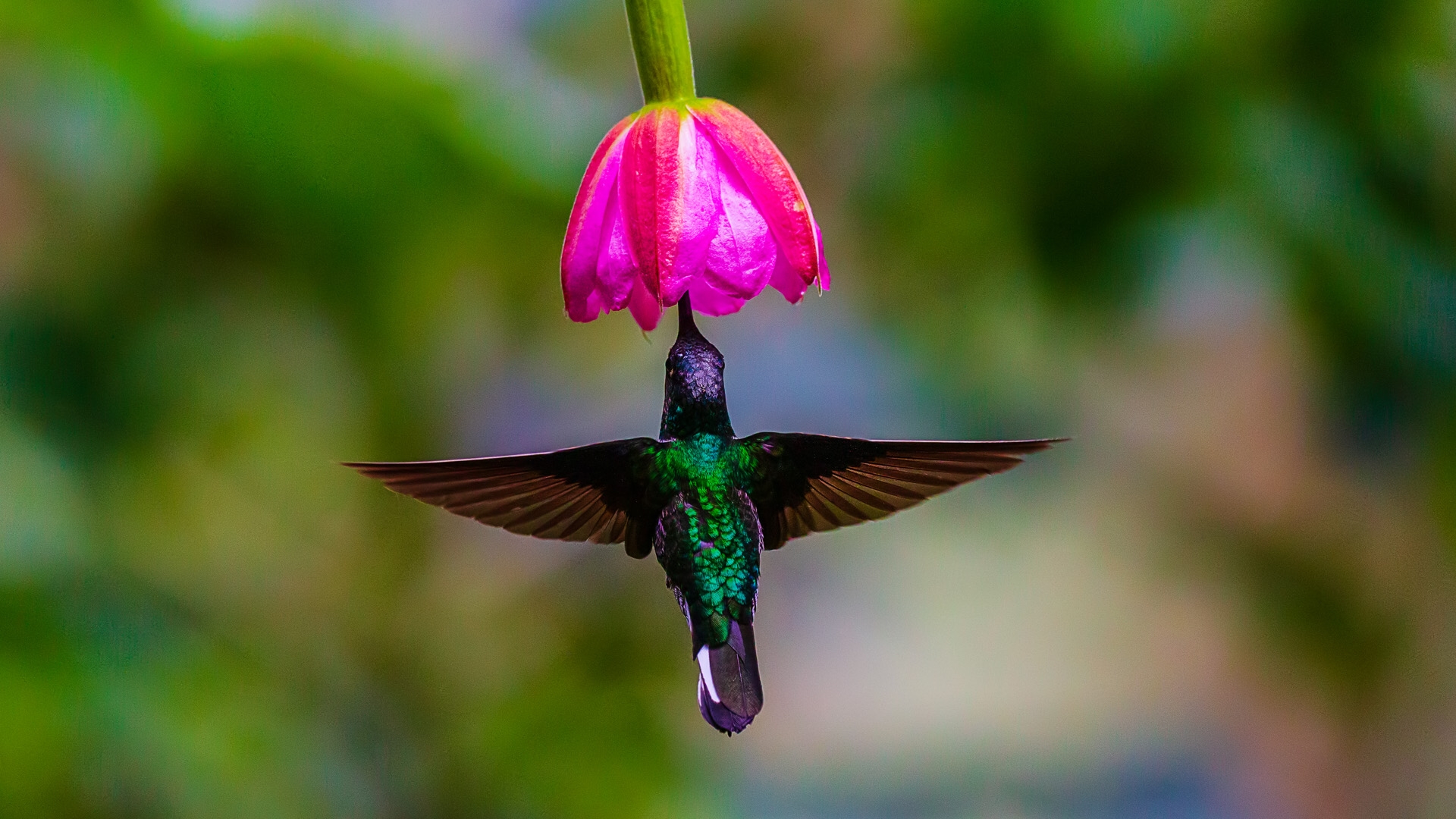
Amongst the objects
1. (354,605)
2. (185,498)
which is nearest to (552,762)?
(354,605)

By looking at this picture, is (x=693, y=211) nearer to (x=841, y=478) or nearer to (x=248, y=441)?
(x=841, y=478)

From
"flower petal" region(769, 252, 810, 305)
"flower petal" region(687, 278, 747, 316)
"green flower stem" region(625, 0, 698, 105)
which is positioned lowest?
"flower petal" region(687, 278, 747, 316)

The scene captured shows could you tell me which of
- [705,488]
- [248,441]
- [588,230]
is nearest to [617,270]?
[588,230]

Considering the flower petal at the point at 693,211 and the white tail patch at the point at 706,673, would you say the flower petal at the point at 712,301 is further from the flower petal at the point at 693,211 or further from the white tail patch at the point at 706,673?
the white tail patch at the point at 706,673

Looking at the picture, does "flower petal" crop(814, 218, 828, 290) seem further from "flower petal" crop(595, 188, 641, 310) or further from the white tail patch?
the white tail patch

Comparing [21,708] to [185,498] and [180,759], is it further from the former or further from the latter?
[185,498]

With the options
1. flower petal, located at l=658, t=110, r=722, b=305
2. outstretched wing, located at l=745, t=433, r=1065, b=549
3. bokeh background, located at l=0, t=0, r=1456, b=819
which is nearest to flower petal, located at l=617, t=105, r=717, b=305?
flower petal, located at l=658, t=110, r=722, b=305
